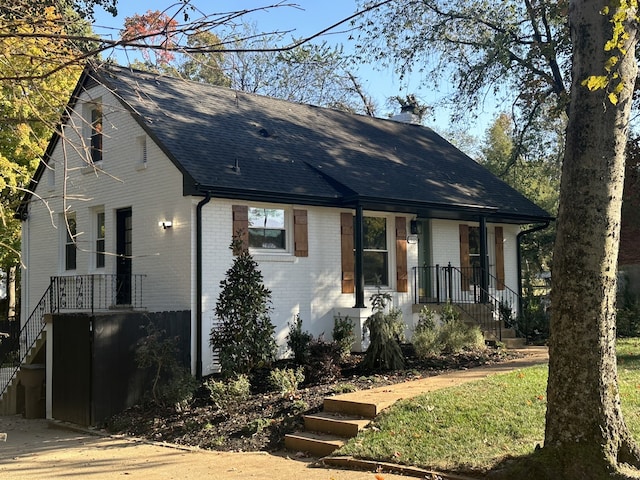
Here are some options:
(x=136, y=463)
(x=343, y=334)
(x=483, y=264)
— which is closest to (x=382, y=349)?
(x=343, y=334)

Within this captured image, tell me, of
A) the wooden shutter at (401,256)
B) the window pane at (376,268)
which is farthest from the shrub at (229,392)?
the wooden shutter at (401,256)

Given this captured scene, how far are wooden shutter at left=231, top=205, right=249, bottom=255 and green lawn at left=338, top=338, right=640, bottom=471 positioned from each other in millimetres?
5793

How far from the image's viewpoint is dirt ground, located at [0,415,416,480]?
744 centimetres

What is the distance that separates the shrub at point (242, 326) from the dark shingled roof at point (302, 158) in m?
2.00

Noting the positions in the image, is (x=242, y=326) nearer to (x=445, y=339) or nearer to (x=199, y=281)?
(x=199, y=281)

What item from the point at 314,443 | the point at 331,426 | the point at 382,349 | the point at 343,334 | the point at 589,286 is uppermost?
the point at 589,286

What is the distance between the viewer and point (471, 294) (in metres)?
18.3

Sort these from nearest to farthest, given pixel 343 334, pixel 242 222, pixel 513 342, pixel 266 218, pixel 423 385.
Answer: pixel 423 385 < pixel 343 334 < pixel 242 222 < pixel 266 218 < pixel 513 342

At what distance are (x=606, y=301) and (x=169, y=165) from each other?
9.97m

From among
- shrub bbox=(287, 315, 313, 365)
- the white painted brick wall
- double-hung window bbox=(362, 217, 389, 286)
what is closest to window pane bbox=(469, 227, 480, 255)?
double-hung window bbox=(362, 217, 389, 286)

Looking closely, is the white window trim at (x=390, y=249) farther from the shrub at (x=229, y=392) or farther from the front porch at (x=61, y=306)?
the shrub at (x=229, y=392)

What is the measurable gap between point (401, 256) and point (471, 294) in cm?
304

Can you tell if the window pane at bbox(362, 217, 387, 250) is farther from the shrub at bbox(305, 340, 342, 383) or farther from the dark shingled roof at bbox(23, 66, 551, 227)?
the shrub at bbox(305, 340, 342, 383)

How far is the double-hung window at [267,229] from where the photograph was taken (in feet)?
46.3
